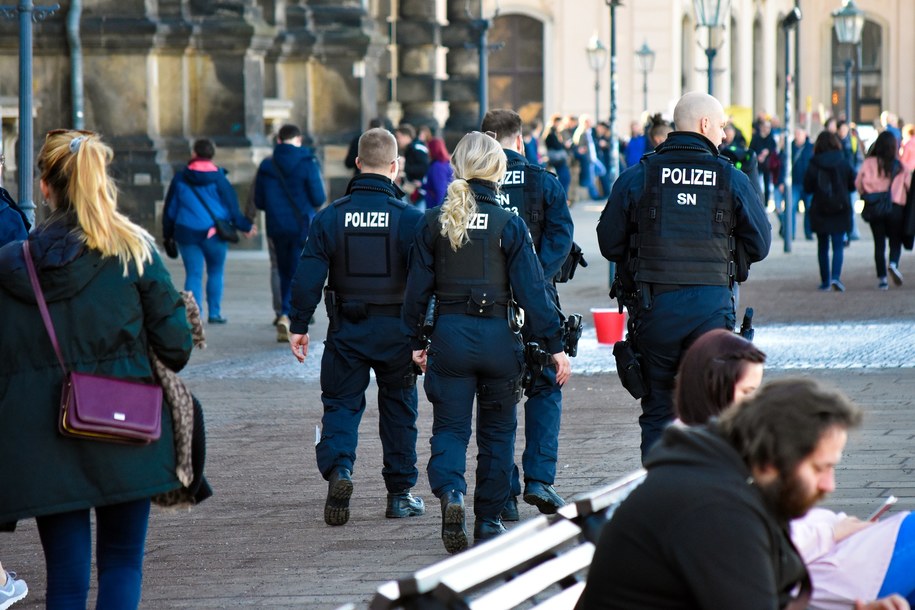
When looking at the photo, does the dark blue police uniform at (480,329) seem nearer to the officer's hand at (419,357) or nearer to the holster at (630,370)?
the officer's hand at (419,357)

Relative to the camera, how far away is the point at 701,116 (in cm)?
798

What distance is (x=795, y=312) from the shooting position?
1750cm

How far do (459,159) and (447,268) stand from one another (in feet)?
1.47

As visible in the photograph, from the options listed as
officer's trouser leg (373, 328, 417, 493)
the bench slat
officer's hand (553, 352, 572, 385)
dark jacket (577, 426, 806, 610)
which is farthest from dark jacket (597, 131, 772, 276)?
dark jacket (577, 426, 806, 610)

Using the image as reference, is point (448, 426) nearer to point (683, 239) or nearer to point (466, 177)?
point (466, 177)

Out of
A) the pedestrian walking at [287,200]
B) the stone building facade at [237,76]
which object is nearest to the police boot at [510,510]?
the pedestrian walking at [287,200]

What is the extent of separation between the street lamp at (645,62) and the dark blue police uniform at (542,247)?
47657mm

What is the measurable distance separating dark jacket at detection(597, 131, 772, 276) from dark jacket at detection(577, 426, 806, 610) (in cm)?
438

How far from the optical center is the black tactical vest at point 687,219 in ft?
26.0

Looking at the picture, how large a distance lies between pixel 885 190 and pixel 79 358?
15.6 metres

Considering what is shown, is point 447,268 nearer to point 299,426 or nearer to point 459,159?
point 459,159

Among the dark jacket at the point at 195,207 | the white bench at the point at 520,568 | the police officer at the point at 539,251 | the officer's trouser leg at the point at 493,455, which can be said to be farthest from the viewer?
the dark jacket at the point at 195,207

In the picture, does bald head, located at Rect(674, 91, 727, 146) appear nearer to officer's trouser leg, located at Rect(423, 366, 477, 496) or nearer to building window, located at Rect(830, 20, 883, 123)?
officer's trouser leg, located at Rect(423, 366, 477, 496)

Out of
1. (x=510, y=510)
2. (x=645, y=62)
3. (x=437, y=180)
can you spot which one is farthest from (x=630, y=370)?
(x=645, y=62)
